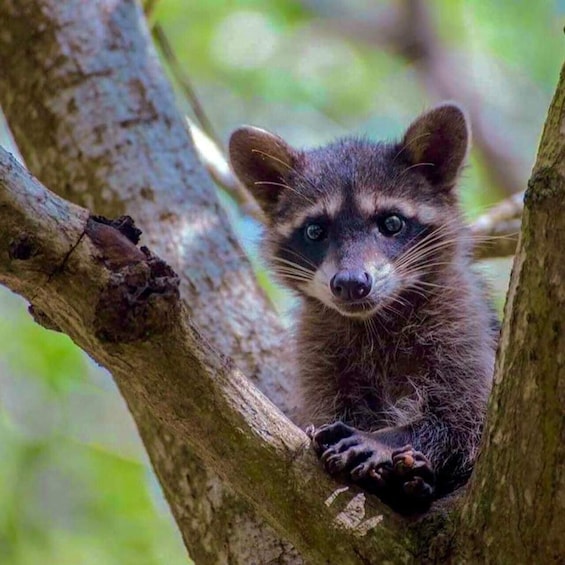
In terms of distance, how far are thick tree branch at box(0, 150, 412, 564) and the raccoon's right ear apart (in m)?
1.94

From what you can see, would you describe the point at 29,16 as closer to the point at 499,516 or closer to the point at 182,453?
the point at 182,453

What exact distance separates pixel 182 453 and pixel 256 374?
51 cm

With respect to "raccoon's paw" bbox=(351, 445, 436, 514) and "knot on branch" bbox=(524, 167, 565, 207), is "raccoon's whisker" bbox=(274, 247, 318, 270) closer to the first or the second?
"raccoon's paw" bbox=(351, 445, 436, 514)

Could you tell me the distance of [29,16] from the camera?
4340 mm

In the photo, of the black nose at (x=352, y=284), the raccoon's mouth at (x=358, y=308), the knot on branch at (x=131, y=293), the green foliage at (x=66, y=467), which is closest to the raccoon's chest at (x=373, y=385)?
the raccoon's mouth at (x=358, y=308)

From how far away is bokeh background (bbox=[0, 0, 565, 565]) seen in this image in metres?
6.32

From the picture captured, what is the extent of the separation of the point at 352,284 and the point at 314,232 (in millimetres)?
516

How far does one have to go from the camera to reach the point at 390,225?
403 centimetres

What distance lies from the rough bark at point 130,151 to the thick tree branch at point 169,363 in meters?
1.04

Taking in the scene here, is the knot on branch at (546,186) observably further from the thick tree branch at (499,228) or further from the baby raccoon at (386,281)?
the thick tree branch at (499,228)

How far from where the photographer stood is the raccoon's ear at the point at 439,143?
4152mm

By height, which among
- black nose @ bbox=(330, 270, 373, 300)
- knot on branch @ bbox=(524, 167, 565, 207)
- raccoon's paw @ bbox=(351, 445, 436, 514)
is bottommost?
raccoon's paw @ bbox=(351, 445, 436, 514)

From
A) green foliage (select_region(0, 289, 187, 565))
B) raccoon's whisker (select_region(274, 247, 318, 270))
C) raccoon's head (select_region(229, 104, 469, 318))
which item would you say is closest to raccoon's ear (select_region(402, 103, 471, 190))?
raccoon's head (select_region(229, 104, 469, 318))

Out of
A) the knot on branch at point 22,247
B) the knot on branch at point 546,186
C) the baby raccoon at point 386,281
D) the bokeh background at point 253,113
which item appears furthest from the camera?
the bokeh background at point 253,113
